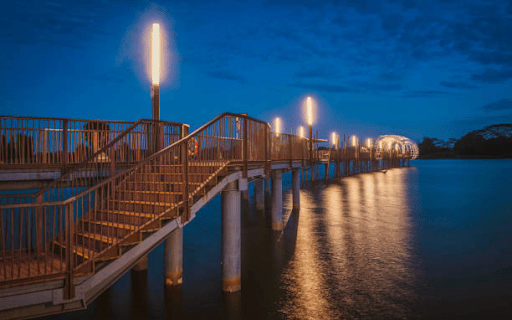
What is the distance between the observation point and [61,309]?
6.03 meters

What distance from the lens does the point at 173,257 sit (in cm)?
1137

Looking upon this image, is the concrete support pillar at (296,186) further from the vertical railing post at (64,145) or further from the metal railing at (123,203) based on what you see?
the vertical railing post at (64,145)

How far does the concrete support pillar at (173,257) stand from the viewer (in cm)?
1112

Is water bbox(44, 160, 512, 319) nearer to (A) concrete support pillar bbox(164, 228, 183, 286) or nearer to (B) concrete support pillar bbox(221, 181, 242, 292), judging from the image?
(A) concrete support pillar bbox(164, 228, 183, 286)

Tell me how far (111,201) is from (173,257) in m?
3.18

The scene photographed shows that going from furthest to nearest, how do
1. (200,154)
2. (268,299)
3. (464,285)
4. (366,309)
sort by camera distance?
(464,285)
(268,299)
(366,309)
(200,154)

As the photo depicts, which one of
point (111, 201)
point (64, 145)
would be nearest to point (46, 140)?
point (64, 145)

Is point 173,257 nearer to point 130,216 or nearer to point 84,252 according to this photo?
point 130,216

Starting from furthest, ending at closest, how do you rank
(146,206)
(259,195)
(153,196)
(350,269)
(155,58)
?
(259,195) → (350,269) → (155,58) → (153,196) → (146,206)

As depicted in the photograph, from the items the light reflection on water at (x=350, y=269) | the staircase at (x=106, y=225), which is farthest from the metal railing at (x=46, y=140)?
the light reflection on water at (x=350, y=269)

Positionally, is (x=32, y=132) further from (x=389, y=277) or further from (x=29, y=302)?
(x=389, y=277)

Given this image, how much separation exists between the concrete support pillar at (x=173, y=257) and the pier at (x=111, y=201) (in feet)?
0.12

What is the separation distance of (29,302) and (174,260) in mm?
5864

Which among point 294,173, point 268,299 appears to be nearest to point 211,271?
point 268,299
